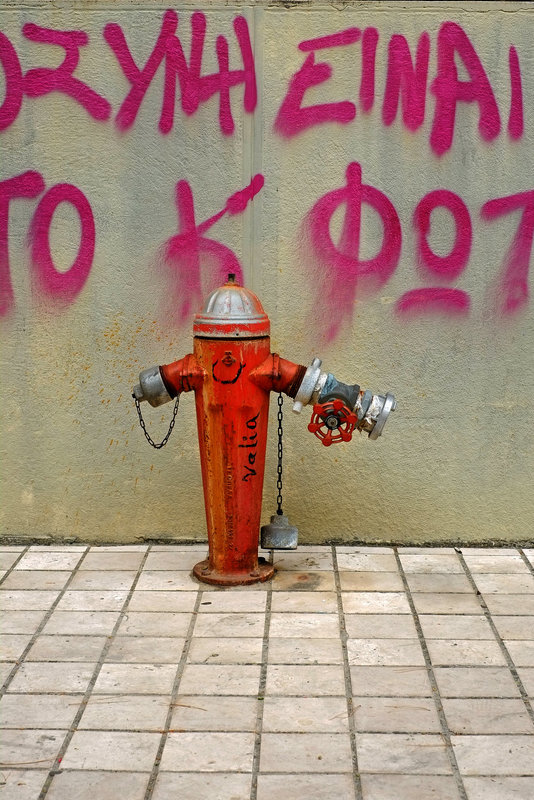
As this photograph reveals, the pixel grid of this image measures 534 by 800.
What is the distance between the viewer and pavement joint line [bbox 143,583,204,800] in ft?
11.0

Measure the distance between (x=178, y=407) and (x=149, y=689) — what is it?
1.94 meters

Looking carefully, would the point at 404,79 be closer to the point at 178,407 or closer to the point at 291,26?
the point at 291,26

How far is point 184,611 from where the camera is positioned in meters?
4.79

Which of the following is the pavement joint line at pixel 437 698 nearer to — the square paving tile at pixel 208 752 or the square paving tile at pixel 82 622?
the square paving tile at pixel 208 752

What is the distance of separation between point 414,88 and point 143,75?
145cm

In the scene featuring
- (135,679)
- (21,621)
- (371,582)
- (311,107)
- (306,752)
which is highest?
(311,107)

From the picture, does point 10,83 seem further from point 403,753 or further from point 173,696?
point 403,753

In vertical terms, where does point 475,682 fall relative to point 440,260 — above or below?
below

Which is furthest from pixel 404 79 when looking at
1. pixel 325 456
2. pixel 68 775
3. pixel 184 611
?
pixel 68 775

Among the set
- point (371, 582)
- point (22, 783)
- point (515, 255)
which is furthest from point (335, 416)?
point (22, 783)

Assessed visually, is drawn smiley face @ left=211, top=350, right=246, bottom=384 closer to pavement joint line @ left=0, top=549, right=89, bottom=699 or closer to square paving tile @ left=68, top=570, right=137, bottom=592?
square paving tile @ left=68, top=570, right=137, bottom=592

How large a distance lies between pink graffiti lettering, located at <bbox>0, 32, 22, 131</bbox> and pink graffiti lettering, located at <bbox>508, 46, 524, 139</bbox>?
2621mm

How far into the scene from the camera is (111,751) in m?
3.56

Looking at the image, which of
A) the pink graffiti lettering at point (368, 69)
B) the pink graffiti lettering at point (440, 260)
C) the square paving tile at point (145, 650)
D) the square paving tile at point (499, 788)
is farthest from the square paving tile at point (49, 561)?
the pink graffiti lettering at point (368, 69)
